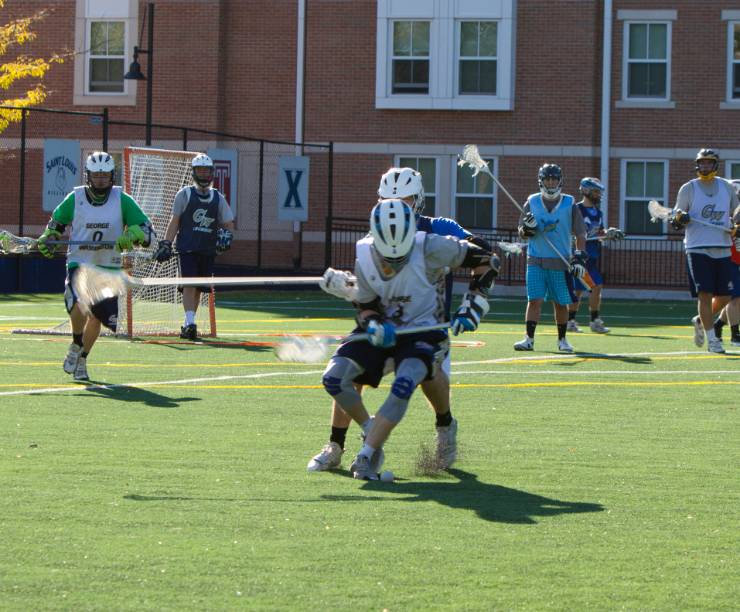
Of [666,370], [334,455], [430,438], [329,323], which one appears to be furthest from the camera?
[329,323]

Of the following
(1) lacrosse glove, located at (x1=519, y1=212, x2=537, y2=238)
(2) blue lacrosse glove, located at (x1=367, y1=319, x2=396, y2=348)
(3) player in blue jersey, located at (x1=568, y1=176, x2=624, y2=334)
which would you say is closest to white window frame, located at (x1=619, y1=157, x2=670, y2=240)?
(3) player in blue jersey, located at (x1=568, y1=176, x2=624, y2=334)

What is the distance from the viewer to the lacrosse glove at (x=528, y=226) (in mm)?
16609

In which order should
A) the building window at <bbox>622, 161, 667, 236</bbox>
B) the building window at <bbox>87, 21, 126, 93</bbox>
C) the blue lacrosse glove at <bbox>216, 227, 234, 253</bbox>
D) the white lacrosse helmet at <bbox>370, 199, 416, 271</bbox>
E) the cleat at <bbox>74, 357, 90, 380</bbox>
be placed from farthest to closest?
1. the building window at <bbox>87, 21, 126, 93</bbox>
2. the building window at <bbox>622, 161, 667, 236</bbox>
3. the blue lacrosse glove at <bbox>216, 227, 234, 253</bbox>
4. the cleat at <bbox>74, 357, 90, 380</bbox>
5. the white lacrosse helmet at <bbox>370, 199, 416, 271</bbox>

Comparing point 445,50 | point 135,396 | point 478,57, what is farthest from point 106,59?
point 135,396

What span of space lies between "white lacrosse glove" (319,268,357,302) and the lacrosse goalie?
944cm

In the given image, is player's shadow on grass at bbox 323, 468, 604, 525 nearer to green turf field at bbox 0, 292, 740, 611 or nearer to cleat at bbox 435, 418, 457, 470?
green turf field at bbox 0, 292, 740, 611

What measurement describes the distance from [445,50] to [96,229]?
2252 cm

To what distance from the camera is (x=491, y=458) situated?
31.3ft

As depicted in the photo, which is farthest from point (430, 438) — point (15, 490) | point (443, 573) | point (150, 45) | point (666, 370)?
point (150, 45)

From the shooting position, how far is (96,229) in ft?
46.0

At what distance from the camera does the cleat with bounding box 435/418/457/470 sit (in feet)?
29.9

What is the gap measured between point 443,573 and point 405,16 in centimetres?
3009

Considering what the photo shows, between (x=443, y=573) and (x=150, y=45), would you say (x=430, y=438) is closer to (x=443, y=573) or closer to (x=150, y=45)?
(x=443, y=573)

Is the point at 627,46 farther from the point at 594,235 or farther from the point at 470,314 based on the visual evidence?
the point at 470,314
